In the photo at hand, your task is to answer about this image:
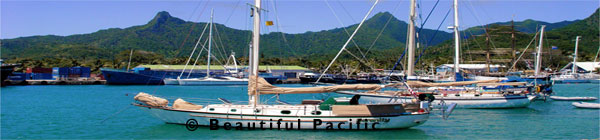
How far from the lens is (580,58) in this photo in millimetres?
148750

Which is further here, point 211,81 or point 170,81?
point 170,81

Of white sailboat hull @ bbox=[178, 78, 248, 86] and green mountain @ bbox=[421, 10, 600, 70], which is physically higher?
green mountain @ bbox=[421, 10, 600, 70]

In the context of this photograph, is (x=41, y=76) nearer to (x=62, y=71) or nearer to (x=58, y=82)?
(x=62, y=71)

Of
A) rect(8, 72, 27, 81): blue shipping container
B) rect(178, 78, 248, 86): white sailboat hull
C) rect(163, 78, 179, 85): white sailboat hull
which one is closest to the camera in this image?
rect(8, 72, 27, 81): blue shipping container

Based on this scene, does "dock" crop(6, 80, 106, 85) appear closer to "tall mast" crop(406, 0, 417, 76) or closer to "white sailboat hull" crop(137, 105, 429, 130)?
"tall mast" crop(406, 0, 417, 76)

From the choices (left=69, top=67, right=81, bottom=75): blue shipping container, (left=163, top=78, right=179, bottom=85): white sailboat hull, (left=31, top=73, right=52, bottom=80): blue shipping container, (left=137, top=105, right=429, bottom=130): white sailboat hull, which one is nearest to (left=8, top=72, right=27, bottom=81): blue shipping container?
(left=69, top=67, right=81, bottom=75): blue shipping container

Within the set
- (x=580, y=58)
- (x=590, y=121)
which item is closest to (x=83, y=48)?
(x=580, y=58)

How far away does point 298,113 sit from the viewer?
24422 mm

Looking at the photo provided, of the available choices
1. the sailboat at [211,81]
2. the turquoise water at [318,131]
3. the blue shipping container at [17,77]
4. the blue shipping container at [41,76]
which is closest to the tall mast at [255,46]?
the turquoise water at [318,131]

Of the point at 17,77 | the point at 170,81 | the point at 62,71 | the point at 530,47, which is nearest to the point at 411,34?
the point at 170,81

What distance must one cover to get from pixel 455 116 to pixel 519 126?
4.56 metres

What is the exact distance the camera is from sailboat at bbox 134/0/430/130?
952 inches

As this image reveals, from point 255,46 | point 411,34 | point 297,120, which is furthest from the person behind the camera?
point 411,34

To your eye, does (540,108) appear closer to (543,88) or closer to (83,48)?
(543,88)
